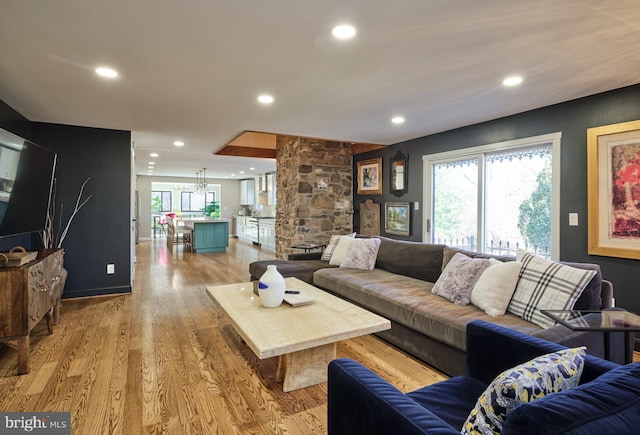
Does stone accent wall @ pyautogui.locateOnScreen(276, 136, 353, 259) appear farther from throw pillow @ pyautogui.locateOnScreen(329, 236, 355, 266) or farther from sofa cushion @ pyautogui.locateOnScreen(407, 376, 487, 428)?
sofa cushion @ pyautogui.locateOnScreen(407, 376, 487, 428)

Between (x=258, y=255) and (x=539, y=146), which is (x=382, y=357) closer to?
(x=539, y=146)

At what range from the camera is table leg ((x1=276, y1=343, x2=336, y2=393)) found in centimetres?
221

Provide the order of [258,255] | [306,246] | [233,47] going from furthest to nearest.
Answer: [258,255] < [306,246] < [233,47]

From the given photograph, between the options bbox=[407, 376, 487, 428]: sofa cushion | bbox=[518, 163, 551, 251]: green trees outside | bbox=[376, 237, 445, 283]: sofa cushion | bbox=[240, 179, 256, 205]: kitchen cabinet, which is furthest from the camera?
bbox=[240, 179, 256, 205]: kitchen cabinet

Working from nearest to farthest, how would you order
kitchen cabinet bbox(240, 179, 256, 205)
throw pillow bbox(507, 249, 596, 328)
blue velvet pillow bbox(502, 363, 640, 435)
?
blue velvet pillow bbox(502, 363, 640, 435)
throw pillow bbox(507, 249, 596, 328)
kitchen cabinet bbox(240, 179, 256, 205)

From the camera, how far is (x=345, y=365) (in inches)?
50.6

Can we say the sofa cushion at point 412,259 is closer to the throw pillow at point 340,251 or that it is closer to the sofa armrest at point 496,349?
the throw pillow at point 340,251

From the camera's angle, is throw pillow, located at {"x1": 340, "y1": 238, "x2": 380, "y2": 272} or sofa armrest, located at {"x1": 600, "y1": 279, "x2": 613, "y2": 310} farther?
throw pillow, located at {"x1": 340, "y1": 238, "x2": 380, "y2": 272}

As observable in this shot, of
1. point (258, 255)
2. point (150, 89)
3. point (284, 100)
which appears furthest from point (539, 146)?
point (258, 255)

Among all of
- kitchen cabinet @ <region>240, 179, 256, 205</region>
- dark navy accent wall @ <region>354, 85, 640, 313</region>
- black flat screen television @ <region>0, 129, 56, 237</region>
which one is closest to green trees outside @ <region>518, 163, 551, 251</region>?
dark navy accent wall @ <region>354, 85, 640, 313</region>

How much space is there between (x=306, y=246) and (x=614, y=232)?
3673 millimetres

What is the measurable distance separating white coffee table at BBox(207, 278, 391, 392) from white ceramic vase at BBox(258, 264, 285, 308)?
0.17ft

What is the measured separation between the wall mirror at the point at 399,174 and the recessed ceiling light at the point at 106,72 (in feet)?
13.2

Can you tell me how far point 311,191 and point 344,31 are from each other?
12.4 feet
